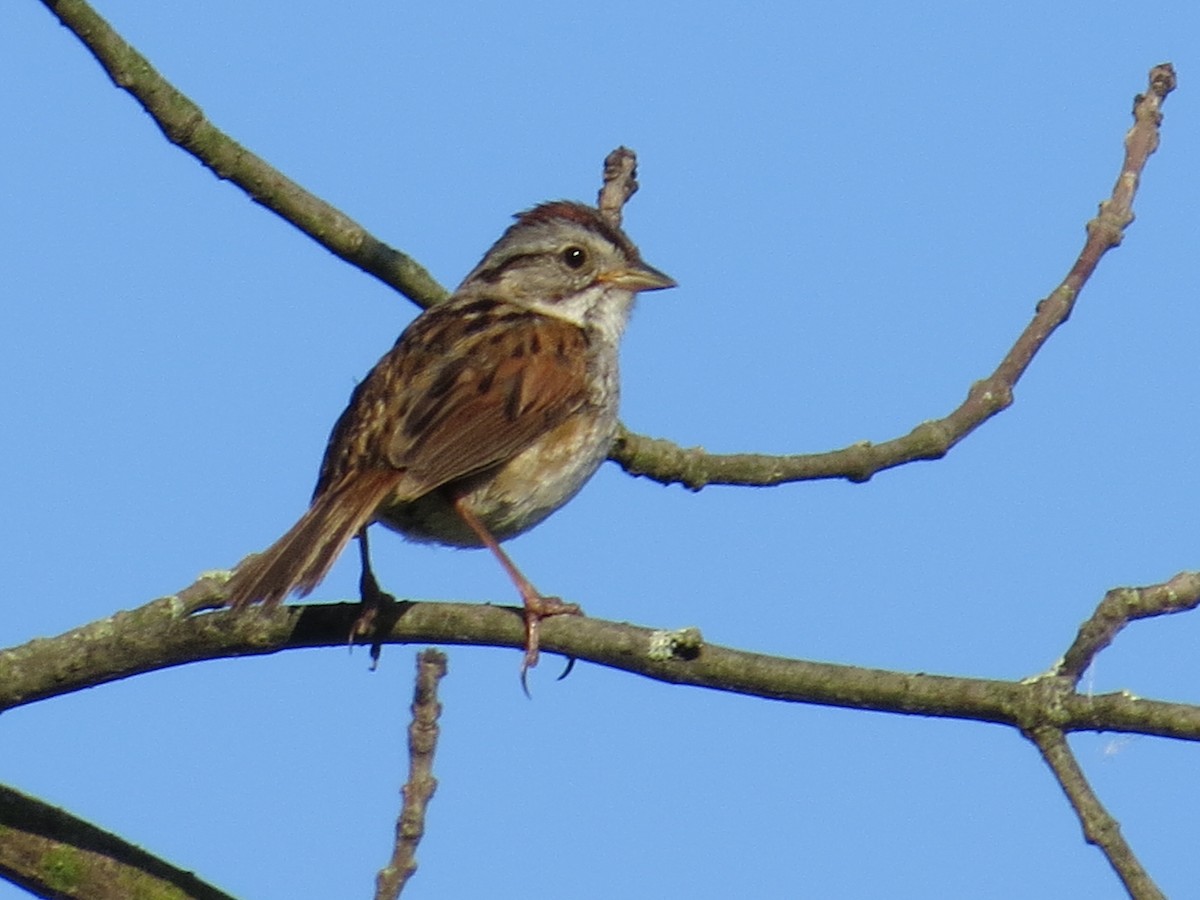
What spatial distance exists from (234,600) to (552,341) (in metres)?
1.82

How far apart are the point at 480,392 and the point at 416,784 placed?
146 cm

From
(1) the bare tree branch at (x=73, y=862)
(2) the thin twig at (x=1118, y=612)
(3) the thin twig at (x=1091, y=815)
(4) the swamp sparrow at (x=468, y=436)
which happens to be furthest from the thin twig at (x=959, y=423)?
(1) the bare tree branch at (x=73, y=862)

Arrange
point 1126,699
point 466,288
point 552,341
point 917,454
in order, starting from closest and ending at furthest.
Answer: point 1126,699
point 917,454
point 552,341
point 466,288

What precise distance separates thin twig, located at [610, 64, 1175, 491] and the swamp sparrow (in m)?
0.20

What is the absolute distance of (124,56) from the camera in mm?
4723

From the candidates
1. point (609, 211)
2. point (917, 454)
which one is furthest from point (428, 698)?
point (609, 211)

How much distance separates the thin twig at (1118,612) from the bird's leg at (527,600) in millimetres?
1137

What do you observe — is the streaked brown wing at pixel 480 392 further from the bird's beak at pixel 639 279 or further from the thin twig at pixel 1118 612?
the thin twig at pixel 1118 612

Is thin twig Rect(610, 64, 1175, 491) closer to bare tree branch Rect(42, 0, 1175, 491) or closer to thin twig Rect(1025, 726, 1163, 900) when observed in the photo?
bare tree branch Rect(42, 0, 1175, 491)

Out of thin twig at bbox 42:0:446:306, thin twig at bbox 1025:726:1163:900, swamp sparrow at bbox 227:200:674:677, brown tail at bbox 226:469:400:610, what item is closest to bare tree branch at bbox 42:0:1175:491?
thin twig at bbox 42:0:446:306

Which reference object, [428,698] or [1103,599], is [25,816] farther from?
[1103,599]

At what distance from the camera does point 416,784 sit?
4.45 metres

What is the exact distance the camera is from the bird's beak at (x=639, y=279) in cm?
641

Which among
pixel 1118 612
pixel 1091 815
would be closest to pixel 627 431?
pixel 1118 612
